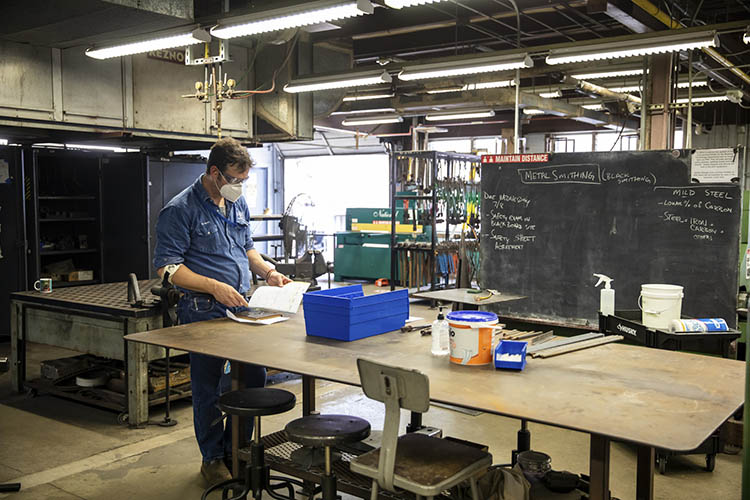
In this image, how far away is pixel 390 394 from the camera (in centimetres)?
214

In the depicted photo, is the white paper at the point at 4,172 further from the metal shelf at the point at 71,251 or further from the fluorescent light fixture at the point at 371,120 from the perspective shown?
the fluorescent light fixture at the point at 371,120

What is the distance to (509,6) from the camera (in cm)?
643

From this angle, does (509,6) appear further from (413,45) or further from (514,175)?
(514,175)

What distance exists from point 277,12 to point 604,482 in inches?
123

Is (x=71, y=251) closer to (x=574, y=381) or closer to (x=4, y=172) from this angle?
(x=4, y=172)

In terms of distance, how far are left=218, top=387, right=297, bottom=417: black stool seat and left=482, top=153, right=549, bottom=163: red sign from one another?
113 inches

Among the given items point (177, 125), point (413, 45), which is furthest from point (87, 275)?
point (413, 45)

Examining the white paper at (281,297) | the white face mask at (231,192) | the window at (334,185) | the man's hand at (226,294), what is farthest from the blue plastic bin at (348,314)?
the window at (334,185)

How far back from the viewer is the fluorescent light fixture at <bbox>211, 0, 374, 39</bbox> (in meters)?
3.76

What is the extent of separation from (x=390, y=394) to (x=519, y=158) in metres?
3.32

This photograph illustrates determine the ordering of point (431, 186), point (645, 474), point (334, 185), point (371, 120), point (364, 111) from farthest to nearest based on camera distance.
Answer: point (334, 185), point (364, 111), point (371, 120), point (431, 186), point (645, 474)

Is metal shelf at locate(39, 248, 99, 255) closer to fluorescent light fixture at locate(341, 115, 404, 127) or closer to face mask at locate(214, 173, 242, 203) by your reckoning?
face mask at locate(214, 173, 242, 203)

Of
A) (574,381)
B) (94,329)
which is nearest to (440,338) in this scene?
(574,381)

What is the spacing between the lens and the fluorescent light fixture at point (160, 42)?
173 inches
